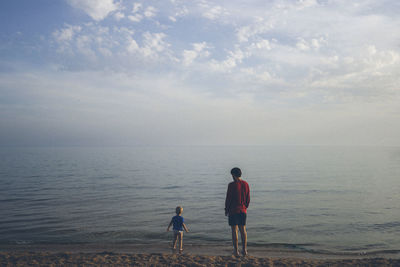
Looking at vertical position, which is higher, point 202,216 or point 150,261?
point 150,261

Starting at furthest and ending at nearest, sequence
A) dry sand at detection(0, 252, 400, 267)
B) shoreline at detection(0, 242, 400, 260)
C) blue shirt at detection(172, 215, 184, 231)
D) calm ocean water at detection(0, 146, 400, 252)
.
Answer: calm ocean water at detection(0, 146, 400, 252)
shoreline at detection(0, 242, 400, 260)
blue shirt at detection(172, 215, 184, 231)
dry sand at detection(0, 252, 400, 267)

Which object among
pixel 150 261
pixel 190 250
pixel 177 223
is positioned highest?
pixel 177 223

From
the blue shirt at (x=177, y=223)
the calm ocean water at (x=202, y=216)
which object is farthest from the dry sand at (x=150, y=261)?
the calm ocean water at (x=202, y=216)

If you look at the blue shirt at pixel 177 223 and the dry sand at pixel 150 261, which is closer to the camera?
the dry sand at pixel 150 261

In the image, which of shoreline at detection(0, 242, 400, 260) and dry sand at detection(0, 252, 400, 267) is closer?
dry sand at detection(0, 252, 400, 267)

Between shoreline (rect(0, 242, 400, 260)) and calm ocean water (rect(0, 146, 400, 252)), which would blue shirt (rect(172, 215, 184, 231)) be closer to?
shoreline (rect(0, 242, 400, 260))

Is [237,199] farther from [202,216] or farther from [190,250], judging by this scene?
[202,216]

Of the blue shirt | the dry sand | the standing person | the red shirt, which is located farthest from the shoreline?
the red shirt

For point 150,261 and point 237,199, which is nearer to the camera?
point 237,199

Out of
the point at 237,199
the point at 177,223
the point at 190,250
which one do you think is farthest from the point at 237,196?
the point at 190,250

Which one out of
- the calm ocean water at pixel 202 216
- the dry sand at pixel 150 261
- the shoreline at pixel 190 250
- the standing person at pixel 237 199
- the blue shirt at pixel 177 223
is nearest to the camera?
the standing person at pixel 237 199

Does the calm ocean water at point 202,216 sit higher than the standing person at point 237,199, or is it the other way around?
the standing person at point 237,199

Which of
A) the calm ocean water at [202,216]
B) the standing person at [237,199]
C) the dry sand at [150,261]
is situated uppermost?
the standing person at [237,199]

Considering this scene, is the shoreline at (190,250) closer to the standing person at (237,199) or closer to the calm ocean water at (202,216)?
the calm ocean water at (202,216)
